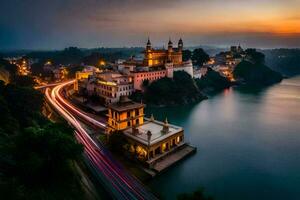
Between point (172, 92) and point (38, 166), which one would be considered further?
point (172, 92)

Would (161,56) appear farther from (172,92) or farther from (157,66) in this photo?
(172,92)

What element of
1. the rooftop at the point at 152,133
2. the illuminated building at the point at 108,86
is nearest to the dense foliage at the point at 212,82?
the illuminated building at the point at 108,86

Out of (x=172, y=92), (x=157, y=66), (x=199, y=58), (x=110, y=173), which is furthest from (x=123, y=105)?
(x=199, y=58)

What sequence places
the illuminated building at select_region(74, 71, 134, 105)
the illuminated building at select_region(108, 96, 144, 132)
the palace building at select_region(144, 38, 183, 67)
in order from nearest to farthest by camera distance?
→ the illuminated building at select_region(108, 96, 144, 132) < the illuminated building at select_region(74, 71, 134, 105) < the palace building at select_region(144, 38, 183, 67)

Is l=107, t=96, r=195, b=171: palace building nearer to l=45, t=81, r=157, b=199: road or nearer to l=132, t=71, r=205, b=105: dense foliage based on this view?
l=45, t=81, r=157, b=199: road

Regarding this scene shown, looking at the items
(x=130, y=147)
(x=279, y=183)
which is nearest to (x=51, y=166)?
(x=130, y=147)

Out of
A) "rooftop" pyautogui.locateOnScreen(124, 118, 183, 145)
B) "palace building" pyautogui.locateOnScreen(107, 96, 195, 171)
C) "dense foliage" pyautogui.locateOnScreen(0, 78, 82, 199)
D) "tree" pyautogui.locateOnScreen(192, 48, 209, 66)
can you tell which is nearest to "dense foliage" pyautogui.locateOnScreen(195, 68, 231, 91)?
"tree" pyautogui.locateOnScreen(192, 48, 209, 66)
